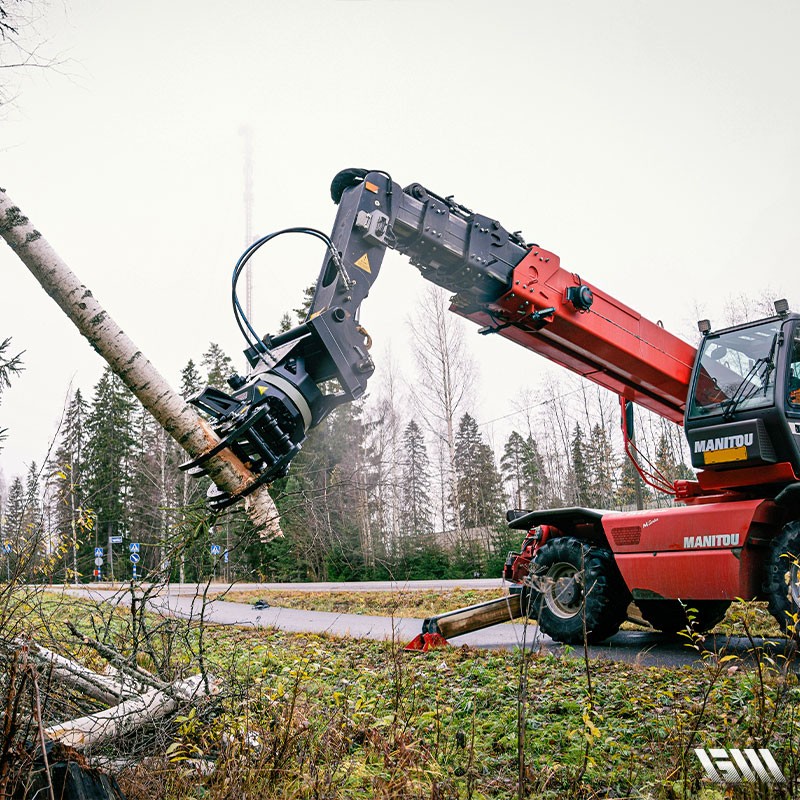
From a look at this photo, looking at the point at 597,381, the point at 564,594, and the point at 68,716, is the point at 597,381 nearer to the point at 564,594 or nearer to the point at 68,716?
the point at 564,594

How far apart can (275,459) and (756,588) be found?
13.5 feet

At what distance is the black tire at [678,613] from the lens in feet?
22.9

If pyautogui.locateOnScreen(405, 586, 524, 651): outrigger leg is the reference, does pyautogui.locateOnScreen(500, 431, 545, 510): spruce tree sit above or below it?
above

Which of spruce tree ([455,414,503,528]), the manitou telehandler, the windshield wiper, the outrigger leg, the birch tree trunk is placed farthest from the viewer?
spruce tree ([455,414,503,528])

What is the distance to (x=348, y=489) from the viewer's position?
443 centimetres

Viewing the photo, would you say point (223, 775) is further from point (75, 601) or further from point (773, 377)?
point (773, 377)

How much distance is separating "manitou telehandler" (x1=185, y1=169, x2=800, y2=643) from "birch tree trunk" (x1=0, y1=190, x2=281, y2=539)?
184mm

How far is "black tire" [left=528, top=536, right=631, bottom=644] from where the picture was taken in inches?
267

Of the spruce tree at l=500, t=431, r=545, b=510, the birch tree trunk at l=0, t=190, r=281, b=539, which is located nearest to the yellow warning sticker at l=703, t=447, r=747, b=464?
the birch tree trunk at l=0, t=190, r=281, b=539

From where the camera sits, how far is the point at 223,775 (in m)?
3.06

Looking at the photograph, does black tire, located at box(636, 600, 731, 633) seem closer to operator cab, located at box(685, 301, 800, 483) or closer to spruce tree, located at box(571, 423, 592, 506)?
operator cab, located at box(685, 301, 800, 483)

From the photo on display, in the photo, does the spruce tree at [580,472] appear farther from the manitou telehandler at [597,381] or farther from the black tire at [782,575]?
the black tire at [782,575]

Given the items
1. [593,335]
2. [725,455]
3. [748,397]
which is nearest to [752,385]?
[748,397]

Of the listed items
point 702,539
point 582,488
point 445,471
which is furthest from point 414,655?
point 582,488
